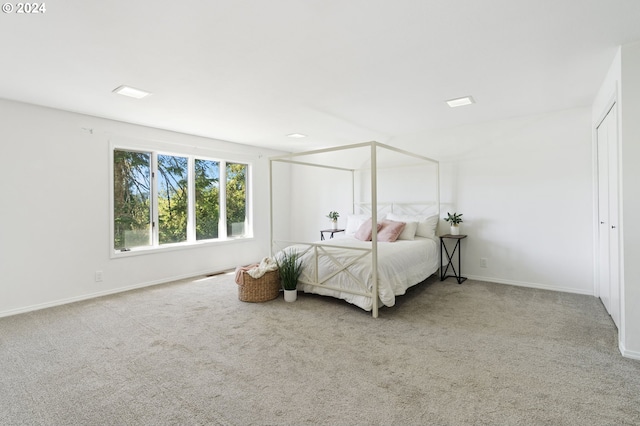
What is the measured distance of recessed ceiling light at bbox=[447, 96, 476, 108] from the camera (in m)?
3.57

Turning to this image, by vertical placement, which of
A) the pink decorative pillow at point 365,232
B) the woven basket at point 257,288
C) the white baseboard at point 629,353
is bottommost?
the white baseboard at point 629,353

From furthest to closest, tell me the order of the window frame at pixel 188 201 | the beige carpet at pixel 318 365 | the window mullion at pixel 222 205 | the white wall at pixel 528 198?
the window mullion at pixel 222 205 → the window frame at pixel 188 201 → the white wall at pixel 528 198 → the beige carpet at pixel 318 365

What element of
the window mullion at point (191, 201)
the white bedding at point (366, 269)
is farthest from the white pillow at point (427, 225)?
the window mullion at point (191, 201)

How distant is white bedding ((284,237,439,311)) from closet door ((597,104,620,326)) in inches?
70.7

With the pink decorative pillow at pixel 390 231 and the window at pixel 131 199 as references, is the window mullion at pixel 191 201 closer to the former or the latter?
the window at pixel 131 199

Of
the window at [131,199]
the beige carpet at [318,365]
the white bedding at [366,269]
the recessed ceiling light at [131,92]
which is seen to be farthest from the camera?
the window at [131,199]

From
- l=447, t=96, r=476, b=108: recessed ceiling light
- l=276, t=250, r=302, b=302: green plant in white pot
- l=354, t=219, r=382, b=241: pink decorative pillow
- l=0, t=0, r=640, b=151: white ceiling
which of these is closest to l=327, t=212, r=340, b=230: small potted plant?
l=354, t=219, r=382, b=241: pink decorative pillow

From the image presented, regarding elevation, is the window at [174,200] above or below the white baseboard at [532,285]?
above

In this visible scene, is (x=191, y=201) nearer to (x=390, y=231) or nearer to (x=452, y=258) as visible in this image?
(x=390, y=231)

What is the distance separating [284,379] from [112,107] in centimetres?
353

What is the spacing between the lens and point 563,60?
2.65m

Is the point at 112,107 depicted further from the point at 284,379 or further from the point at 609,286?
the point at 609,286

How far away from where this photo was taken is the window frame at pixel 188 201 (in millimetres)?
4242

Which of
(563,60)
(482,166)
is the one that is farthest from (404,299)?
(563,60)
